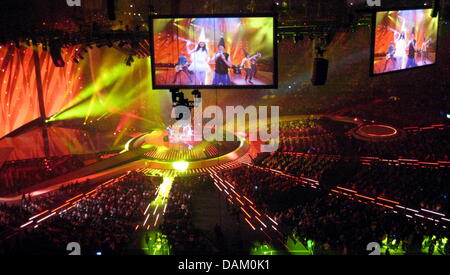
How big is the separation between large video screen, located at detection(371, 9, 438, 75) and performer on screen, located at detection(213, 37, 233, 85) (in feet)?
8.68

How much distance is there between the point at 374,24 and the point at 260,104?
36.8 feet

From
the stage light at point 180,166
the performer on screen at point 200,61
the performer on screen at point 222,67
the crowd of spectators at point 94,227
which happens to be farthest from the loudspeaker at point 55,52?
the stage light at point 180,166

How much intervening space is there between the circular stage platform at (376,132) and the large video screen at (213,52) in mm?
6999

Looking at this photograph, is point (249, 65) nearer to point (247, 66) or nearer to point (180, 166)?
point (247, 66)

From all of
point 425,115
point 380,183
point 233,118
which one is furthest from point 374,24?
point 233,118

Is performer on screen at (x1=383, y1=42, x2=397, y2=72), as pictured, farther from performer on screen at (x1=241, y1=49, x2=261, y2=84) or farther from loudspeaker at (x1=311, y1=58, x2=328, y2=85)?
performer on screen at (x1=241, y1=49, x2=261, y2=84)

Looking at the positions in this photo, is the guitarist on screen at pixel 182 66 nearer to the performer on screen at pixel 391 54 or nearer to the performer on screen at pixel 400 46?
the performer on screen at pixel 391 54

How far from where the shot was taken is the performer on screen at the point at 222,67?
671 centimetres

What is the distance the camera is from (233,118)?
54.0 ft

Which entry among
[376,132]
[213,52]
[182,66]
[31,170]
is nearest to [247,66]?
[213,52]

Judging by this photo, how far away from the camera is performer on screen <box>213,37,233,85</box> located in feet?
22.0

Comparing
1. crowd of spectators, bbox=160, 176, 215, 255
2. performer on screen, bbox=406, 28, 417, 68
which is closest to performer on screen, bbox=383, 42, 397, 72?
performer on screen, bbox=406, 28, 417, 68
